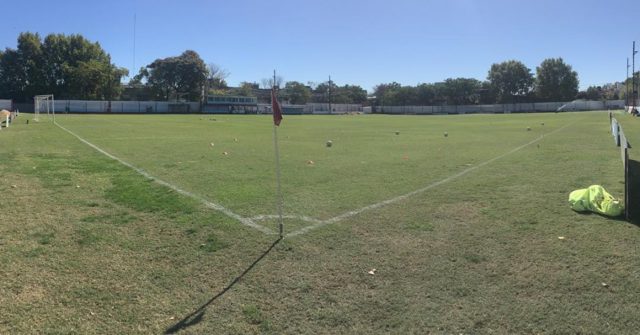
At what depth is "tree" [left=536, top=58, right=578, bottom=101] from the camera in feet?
415

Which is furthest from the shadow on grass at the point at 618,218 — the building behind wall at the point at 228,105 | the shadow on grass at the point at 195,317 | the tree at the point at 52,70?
the building behind wall at the point at 228,105

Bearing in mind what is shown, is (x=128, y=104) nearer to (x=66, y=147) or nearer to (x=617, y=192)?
(x=66, y=147)

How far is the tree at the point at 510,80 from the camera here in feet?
433

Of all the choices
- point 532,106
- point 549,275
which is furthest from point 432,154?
point 532,106

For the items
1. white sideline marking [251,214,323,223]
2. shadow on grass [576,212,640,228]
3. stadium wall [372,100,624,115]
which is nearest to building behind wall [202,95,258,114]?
stadium wall [372,100,624,115]

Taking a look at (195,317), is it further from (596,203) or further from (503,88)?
(503,88)

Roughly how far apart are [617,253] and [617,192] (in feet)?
11.7

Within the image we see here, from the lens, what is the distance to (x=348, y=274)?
15.3 feet

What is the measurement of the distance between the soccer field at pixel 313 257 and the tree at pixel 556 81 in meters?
134

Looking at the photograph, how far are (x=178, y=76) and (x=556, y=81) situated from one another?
3953 inches

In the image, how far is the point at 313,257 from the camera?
16.7 feet

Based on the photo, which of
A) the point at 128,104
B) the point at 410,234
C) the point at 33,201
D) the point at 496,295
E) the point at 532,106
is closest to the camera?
the point at 496,295

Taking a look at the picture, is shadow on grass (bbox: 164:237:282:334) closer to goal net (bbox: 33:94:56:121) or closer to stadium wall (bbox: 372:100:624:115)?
goal net (bbox: 33:94:56:121)

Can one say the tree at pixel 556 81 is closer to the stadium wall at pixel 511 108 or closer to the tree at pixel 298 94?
the stadium wall at pixel 511 108
